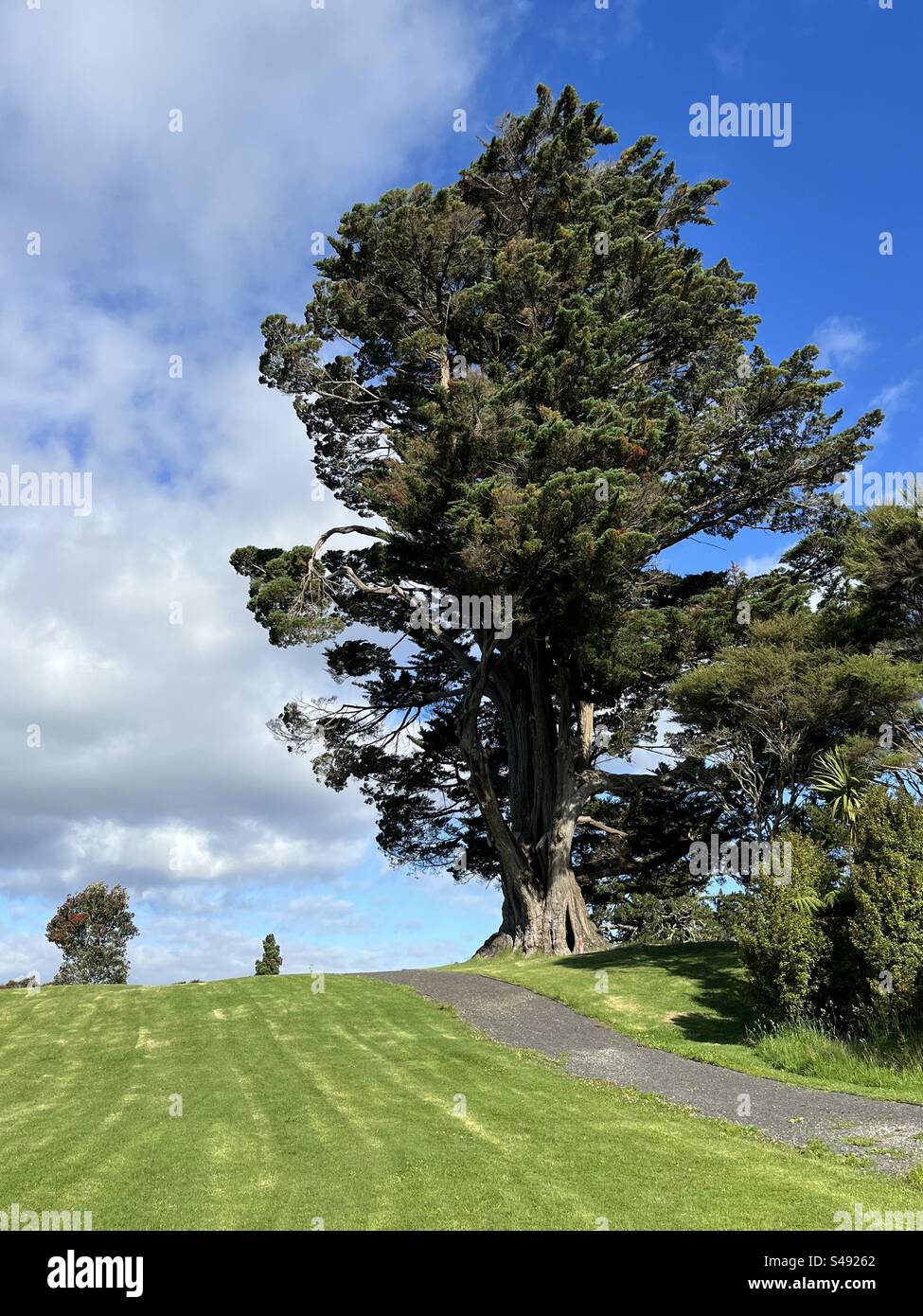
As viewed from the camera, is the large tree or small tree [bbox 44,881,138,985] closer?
the large tree

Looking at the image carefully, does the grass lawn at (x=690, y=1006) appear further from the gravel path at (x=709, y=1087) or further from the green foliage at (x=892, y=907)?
the green foliage at (x=892, y=907)

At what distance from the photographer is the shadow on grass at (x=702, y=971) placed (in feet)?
49.3

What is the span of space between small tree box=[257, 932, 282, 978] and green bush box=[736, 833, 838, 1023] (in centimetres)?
1911

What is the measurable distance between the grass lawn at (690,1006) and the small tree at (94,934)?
15.2 meters

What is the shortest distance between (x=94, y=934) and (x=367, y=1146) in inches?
1144

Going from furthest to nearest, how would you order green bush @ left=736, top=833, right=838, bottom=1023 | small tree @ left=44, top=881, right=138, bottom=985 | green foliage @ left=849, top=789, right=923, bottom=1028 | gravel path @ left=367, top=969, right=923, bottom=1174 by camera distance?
small tree @ left=44, top=881, right=138, bottom=985, green bush @ left=736, top=833, right=838, bottom=1023, green foliage @ left=849, top=789, right=923, bottom=1028, gravel path @ left=367, top=969, right=923, bottom=1174

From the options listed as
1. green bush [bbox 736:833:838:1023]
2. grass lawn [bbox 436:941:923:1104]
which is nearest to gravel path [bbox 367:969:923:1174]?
grass lawn [bbox 436:941:923:1104]

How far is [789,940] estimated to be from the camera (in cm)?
1409

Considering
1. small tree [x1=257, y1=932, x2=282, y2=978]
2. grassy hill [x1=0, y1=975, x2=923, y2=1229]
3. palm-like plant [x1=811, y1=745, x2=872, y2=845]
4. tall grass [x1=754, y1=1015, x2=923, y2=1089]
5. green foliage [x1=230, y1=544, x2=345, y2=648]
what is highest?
green foliage [x1=230, y1=544, x2=345, y2=648]

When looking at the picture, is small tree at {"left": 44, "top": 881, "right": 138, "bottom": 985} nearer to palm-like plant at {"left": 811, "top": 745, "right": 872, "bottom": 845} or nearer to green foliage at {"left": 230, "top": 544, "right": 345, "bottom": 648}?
green foliage at {"left": 230, "top": 544, "right": 345, "bottom": 648}

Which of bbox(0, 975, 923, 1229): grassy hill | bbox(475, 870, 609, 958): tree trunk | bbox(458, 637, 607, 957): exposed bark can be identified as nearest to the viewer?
bbox(0, 975, 923, 1229): grassy hill

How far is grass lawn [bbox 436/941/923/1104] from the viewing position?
12039 mm
